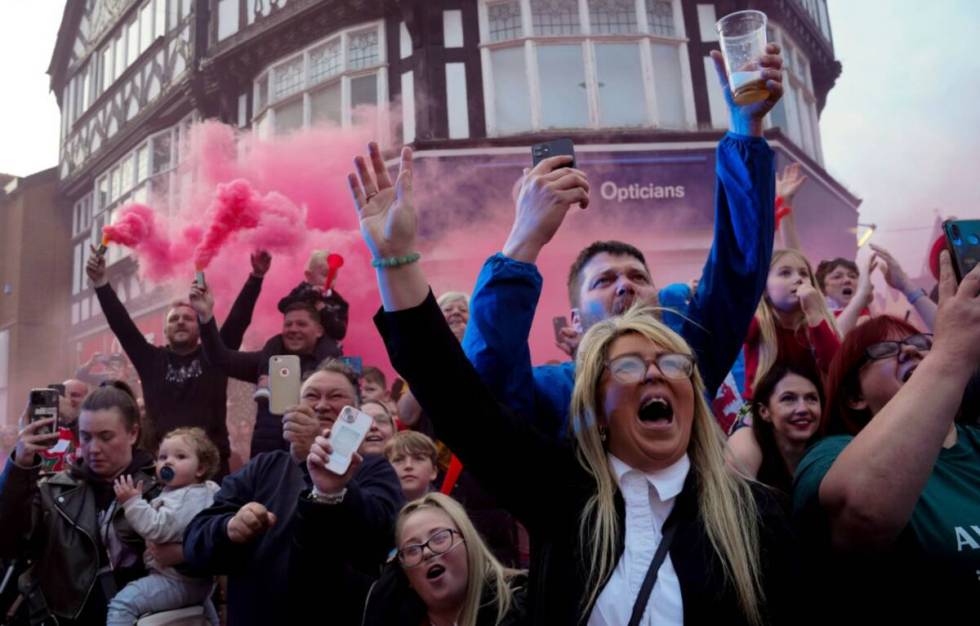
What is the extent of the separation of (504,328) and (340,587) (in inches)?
58.4

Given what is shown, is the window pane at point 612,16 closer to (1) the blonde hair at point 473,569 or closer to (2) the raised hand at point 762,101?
(2) the raised hand at point 762,101

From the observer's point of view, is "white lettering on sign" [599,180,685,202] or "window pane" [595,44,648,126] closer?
"white lettering on sign" [599,180,685,202]

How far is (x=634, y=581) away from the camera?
1.29 m

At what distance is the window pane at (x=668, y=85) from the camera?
9242mm

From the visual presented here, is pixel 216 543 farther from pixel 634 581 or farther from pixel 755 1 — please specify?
pixel 755 1

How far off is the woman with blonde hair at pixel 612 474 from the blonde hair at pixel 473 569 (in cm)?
89

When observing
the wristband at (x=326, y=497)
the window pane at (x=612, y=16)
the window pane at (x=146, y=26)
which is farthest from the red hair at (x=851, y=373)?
the window pane at (x=146, y=26)

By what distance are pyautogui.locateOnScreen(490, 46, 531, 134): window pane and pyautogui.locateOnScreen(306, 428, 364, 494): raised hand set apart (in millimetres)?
7283

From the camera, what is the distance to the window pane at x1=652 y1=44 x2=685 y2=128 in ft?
30.3

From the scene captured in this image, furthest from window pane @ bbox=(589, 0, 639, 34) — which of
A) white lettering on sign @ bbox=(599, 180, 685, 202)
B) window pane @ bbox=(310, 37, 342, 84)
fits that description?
window pane @ bbox=(310, 37, 342, 84)

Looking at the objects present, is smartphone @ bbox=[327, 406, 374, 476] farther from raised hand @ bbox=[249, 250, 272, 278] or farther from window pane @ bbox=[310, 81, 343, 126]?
window pane @ bbox=[310, 81, 343, 126]

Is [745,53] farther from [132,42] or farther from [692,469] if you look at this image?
[132,42]

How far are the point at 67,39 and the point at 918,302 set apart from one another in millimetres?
15894

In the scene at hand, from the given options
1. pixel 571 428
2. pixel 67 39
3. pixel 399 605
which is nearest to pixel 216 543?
pixel 399 605
